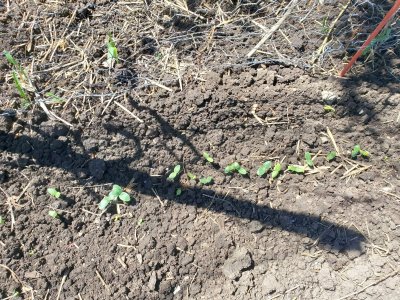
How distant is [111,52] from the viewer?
2271mm

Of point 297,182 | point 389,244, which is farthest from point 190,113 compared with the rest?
point 389,244

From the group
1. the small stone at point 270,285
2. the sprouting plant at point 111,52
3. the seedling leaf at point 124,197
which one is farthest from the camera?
the sprouting plant at point 111,52

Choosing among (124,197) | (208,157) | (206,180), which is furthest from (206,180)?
(124,197)

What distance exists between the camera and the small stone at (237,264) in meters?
2.02

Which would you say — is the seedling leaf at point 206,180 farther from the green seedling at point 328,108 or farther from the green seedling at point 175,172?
the green seedling at point 328,108

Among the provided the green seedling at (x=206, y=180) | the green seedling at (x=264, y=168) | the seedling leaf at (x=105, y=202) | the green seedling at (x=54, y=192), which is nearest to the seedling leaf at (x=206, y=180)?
the green seedling at (x=206, y=180)

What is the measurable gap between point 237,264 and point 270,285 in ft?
0.66

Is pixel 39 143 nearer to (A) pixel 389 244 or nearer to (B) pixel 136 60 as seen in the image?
(B) pixel 136 60

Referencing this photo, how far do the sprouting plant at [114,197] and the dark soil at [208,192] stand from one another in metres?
0.05

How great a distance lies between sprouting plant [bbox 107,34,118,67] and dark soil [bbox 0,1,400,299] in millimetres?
89

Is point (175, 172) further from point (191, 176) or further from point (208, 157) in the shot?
point (208, 157)

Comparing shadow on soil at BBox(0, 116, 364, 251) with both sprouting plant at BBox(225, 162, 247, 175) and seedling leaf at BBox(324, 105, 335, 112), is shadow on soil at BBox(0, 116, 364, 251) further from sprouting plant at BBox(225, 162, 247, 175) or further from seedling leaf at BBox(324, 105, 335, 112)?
seedling leaf at BBox(324, 105, 335, 112)

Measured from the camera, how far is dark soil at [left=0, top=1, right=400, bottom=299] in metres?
2.03

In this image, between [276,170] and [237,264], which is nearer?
[237,264]
